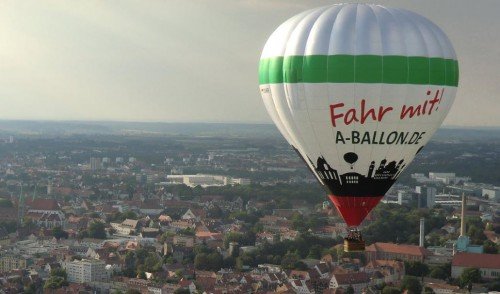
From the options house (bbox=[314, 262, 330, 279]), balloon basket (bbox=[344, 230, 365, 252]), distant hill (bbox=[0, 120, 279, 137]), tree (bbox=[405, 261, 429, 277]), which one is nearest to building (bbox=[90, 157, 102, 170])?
distant hill (bbox=[0, 120, 279, 137])

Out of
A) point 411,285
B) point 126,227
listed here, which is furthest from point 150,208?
point 411,285

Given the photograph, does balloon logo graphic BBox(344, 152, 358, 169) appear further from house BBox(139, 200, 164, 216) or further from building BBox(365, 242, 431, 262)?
house BBox(139, 200, 164, 216)

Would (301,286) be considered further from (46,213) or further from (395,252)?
(46,213)

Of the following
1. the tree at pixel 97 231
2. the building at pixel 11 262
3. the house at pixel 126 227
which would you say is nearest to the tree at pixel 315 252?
the building at pixel 11 262

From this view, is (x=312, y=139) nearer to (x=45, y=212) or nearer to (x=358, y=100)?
(x=358, y=100)

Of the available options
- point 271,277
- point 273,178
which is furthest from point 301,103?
point 273,178
